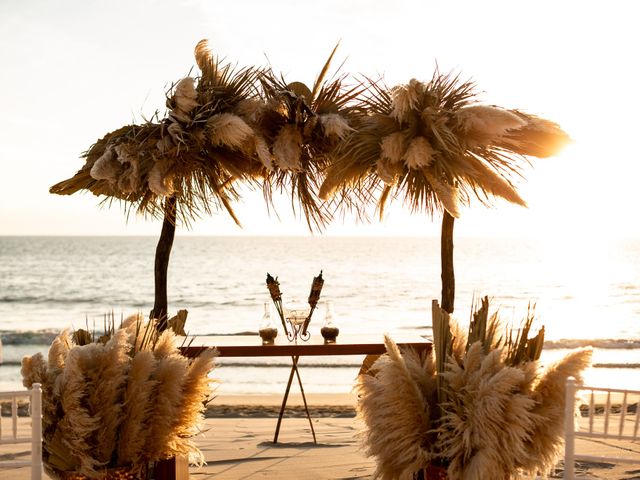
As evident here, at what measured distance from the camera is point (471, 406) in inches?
145

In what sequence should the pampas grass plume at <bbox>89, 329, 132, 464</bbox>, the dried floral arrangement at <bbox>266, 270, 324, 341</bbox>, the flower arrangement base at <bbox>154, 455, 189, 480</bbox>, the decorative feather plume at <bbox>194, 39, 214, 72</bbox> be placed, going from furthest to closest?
the decorative feather plume at <bbox>194, 39, 214, 72</bbox> → the dried floral arrangement at <bbox>266, 270, 324, 341</bbox> → the flower arrangement base at <bbox>154, 455, 189, 480</bbox> → the pampas grass plume at <bbox>89, 329, 132, 464</bbox>

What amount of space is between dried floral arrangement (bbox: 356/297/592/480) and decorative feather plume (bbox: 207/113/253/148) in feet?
5.62

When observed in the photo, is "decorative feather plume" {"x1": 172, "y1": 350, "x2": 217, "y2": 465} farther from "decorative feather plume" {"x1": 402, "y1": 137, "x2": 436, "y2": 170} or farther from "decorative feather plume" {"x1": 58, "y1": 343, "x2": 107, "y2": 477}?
"decorative feather plume" {"x1": 402, "y1": 137, "x2": 436, "y2": 170}

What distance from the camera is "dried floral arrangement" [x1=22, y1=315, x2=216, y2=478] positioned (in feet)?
12.1

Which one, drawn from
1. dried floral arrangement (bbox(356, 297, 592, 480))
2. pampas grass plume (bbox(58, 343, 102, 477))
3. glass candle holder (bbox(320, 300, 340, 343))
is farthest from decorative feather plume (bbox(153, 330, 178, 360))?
glass candle holder (bbox(320, 300, 340, 343))

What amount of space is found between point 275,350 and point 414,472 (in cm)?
142

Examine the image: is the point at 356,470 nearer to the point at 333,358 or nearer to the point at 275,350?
the point at 275,350

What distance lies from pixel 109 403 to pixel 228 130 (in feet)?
6.46

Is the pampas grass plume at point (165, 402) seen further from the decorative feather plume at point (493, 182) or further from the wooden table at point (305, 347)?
the decorative feather plume at point (493, 182)

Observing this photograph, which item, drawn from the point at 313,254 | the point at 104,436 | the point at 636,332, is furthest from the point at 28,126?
the point at 313,254

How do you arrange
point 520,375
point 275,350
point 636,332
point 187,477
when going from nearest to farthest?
1. point 520,375
2. point 187,477
3. point 275,350
4. point 636,332

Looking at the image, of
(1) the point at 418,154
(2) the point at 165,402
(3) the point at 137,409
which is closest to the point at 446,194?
(1) the point at 418,154

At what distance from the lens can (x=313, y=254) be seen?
48500 millimetres

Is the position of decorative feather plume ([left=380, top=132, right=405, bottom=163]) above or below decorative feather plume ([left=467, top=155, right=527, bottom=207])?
above
